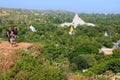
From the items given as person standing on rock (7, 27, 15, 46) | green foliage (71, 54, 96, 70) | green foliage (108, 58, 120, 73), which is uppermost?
person standing on rock (7, 27, 15, 46)

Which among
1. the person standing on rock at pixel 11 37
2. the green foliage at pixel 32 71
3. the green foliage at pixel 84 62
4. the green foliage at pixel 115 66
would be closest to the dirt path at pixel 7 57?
the green foliage at pixel 32 71

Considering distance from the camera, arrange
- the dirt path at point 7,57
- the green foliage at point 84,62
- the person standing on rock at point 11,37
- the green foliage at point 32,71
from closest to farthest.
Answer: the green foliage at point 32,71 < the dirt path at point 7,57 < the person standing on rock at point 11,37 < the green foliage at point 84,62

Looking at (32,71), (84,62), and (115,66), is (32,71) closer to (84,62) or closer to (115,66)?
(115,66)

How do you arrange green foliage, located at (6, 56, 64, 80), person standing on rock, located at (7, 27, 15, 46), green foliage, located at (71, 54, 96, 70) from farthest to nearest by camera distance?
1. green foliage, located at (71, 54, 96, 70)
2. person standing on rock, located at (7, 27, 15, 46)
3. green foliage, located at (6, 56, 64, 80)

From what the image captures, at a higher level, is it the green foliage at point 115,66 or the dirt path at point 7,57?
the dirt path at point 7,57

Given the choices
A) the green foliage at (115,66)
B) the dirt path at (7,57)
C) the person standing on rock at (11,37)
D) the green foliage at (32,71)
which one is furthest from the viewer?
the green foliage at (115,66)

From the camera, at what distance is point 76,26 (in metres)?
76.6

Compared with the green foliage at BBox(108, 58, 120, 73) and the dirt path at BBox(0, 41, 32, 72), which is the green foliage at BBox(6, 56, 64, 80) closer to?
the dirt path at BBox(0, 41, 32, 72)

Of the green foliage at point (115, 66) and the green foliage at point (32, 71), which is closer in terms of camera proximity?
the green foliage at point (32, 71)

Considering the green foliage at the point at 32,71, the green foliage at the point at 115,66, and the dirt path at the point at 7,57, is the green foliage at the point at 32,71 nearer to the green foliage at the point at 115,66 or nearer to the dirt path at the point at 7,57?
the dirt path at the point at 7,57

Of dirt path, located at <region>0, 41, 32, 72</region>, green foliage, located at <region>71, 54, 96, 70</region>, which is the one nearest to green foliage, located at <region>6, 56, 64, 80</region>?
dirt path, located at <region>0, 41, 32, 72</region>

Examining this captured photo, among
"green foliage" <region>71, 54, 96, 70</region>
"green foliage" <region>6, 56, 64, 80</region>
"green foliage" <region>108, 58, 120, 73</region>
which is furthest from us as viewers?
"green foliage" <region>71, 54, 96, 70</region>

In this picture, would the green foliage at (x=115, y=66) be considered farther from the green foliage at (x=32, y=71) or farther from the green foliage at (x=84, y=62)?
the green foliage at (x=32, y=71)

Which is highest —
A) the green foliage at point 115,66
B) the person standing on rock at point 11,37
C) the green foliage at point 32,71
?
the person standing on rock at point 11,37
